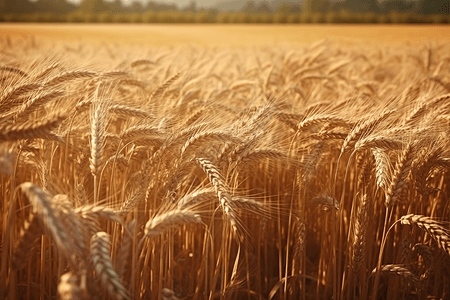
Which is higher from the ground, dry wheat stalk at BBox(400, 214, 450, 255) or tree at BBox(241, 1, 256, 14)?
tree at BBox(241, 1, 256, 14)

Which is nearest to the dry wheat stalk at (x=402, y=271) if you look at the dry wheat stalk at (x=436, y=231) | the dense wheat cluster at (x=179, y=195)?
the dense wheat cluster at (x=179, y=195)

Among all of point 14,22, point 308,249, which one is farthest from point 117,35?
point 308,249

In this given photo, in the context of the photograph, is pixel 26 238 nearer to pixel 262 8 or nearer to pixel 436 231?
pixel 436 231

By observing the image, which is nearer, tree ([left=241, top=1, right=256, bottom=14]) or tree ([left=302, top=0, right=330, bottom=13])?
tree ([left=302, top=0, right=330, bottom=13])

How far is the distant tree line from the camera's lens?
33.2 metres

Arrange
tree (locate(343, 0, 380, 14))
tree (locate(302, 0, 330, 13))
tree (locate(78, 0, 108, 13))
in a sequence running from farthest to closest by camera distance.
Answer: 1. tree (locate(302, 0, 330, 13))
2. tree (locate(78, 0, 108, 13))
3. tree (locate(343, 0, 380, 14))

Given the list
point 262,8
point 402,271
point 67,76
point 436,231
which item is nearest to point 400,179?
point 436,231

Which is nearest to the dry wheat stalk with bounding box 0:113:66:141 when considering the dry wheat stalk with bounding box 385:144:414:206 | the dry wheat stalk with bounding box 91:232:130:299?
the dry wheat stalk with bounding box 91:232:130:299

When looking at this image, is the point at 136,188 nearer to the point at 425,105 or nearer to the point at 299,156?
the point at 299,156

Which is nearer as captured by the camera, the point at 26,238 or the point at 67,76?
the point at 26,238

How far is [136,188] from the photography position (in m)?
1.54

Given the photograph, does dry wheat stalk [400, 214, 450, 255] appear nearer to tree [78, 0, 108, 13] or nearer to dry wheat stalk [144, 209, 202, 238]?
dry wheat stalk [144, 209, 202, 238]

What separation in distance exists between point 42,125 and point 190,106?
1.57 meters

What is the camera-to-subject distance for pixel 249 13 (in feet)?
129
